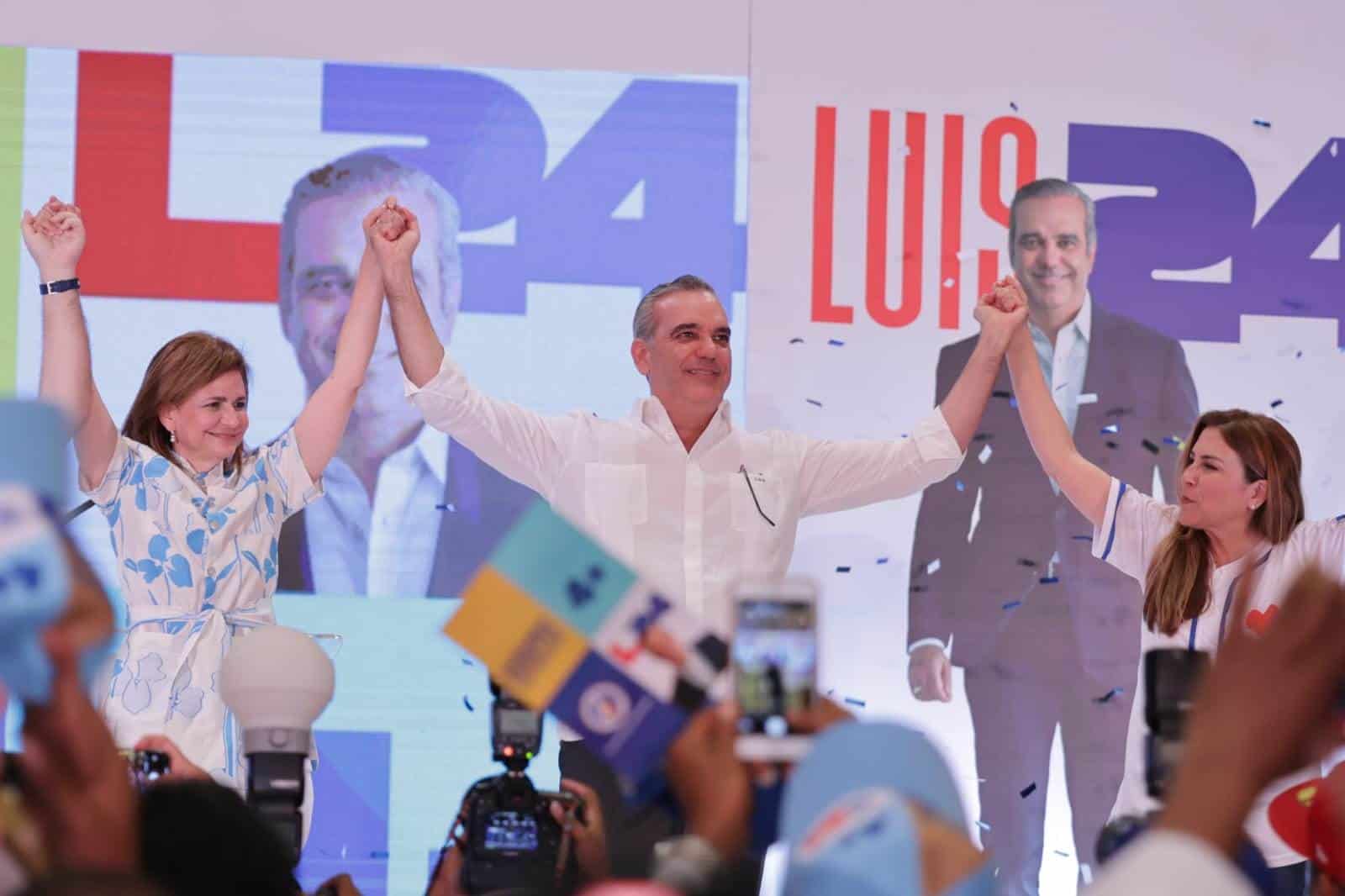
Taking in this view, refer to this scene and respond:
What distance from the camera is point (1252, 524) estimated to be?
3623mm

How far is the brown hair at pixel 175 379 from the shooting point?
346 centimetres

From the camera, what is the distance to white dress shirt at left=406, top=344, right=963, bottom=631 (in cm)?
377

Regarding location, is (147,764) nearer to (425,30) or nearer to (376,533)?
(376,533)

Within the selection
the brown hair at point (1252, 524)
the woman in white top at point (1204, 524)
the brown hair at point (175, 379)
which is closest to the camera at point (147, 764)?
the brown hair at point (175, 379)

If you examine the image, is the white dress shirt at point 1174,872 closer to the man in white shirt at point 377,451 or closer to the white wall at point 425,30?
the man in white shirt at point 377,451

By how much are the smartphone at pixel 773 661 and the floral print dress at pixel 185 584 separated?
6.34ft

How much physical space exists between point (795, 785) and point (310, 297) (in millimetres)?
3754

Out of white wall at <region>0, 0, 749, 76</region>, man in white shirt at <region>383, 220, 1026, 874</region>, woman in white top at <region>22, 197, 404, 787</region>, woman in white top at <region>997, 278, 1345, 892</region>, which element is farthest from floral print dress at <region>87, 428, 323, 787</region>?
white wall at <region>0, 0, 749, 76</region>

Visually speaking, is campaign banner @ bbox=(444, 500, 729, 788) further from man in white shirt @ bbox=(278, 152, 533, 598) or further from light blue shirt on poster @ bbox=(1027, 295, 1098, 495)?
light blue shirt on poster @ bbox=(1027, 295, 1098, 495)

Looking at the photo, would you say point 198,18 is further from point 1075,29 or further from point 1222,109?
point 1222,109

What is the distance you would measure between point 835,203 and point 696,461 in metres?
1.39

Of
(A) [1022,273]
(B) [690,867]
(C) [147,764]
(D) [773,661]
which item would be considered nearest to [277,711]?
(C) [147,764]

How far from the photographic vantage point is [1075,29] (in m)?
5.05

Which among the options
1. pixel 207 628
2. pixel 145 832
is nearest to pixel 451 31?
pixel 207 628
